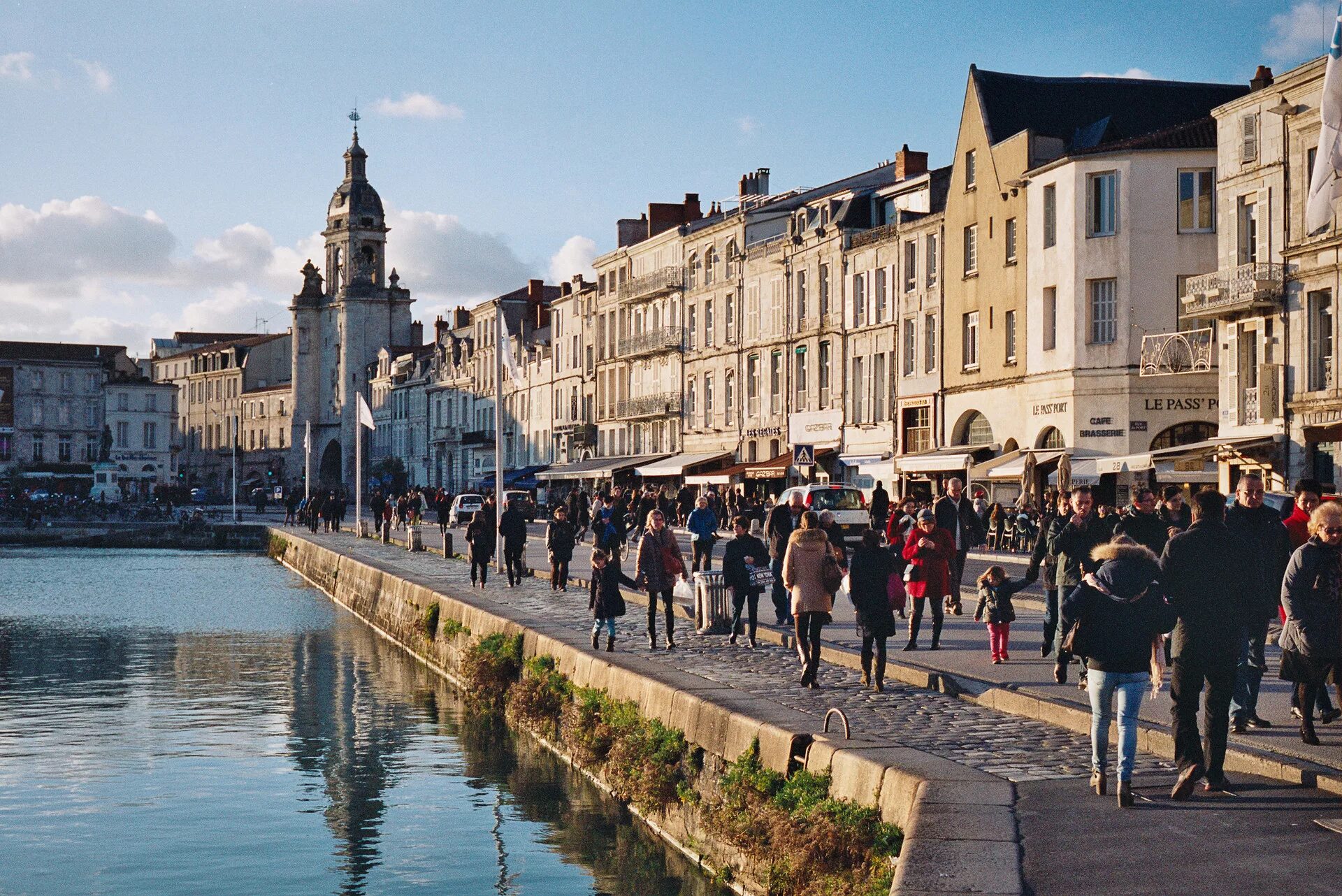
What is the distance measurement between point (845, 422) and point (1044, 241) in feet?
44.4

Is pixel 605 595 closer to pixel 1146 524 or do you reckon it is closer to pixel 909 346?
pixel 1146 524

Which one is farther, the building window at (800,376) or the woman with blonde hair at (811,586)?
the building window at (800,376)

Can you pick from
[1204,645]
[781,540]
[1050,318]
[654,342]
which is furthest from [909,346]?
[1204,645]

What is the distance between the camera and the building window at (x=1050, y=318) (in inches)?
1722

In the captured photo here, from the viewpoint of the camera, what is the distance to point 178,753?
18078 millimetres

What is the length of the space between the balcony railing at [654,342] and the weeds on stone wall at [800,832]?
197 feet

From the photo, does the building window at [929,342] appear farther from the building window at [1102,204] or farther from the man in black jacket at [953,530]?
the man in black jacket at [953,530]

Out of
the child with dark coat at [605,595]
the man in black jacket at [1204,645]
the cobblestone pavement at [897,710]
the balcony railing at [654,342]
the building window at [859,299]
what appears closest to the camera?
Result: the man in black jacket at [1204,645]

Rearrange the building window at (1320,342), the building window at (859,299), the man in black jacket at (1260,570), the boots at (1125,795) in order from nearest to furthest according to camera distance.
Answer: the boots at (1125,795) < the man in black jacket at (1260,570) < the building window at (1320,342) < the building window at (859,299)

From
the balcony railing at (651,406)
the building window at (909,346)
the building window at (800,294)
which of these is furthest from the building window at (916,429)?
the balcony railing at (651,406)

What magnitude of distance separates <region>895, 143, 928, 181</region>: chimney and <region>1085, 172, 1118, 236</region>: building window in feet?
53.4

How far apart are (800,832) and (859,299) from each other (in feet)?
152

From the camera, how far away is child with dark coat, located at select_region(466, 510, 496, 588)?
1168 inches

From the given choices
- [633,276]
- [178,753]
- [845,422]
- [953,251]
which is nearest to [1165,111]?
[953,251]
